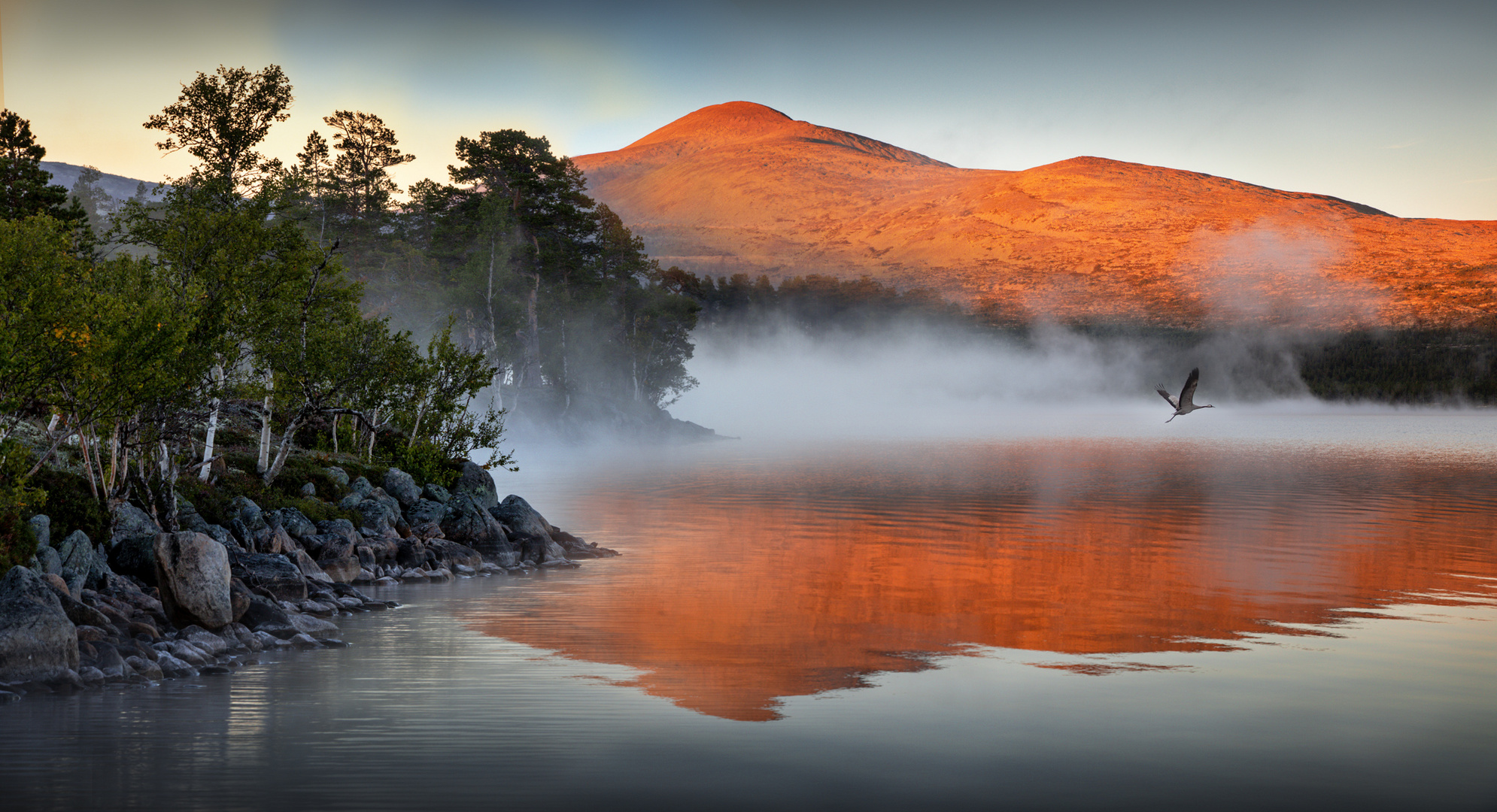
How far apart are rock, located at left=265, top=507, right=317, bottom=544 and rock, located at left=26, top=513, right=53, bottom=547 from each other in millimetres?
7593

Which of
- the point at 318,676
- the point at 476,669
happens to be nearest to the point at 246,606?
the point at 318,676

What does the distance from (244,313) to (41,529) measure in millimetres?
11112

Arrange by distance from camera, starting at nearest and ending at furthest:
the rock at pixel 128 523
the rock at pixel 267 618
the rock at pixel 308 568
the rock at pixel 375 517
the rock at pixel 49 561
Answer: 1. the rock at pixel 49 561
2. the rock at pixel 267 618
3. the rock at pixel 128 523
4. the rock at pixel 308 568
5. the rock at pixel 375 517

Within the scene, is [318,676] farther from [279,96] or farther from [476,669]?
[279,96]

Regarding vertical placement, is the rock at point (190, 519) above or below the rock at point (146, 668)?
above

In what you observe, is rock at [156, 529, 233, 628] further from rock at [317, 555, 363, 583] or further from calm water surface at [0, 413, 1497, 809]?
rock at [317, 555, 363, 583]

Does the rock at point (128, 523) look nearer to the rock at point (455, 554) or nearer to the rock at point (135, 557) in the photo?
the rock at point (135, 557)

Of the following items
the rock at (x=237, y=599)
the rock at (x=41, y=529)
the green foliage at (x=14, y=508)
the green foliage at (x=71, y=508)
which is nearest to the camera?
the green foliage at (x=14, y=508)

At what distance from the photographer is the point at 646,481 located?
6806 centimetres

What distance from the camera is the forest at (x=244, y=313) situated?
2245 centimetres

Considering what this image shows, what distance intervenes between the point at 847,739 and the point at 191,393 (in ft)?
60.8

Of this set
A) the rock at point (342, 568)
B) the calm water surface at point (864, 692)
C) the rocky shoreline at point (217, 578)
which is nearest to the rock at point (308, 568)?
the rocky shoreline at point (217, 578)

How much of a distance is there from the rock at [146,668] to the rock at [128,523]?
5.07 m

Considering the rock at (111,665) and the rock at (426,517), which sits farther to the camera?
the rock at (426,517)
